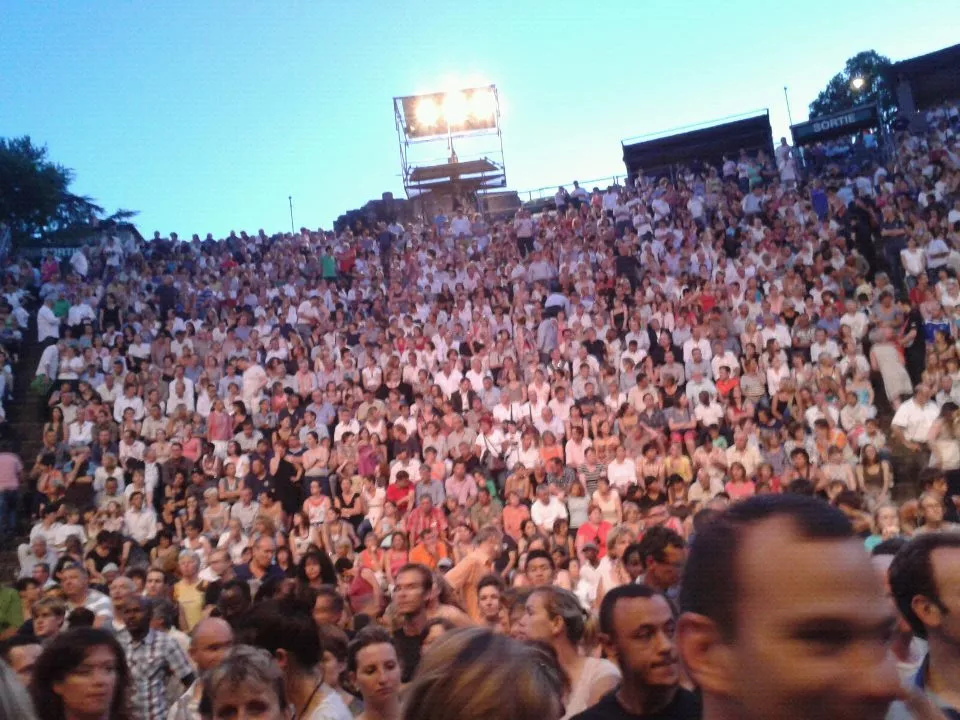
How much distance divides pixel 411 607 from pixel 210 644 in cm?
129

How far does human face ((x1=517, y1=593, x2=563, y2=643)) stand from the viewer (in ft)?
14.0

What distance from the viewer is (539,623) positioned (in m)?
4.29

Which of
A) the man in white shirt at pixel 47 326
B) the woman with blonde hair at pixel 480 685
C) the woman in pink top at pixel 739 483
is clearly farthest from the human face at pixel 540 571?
the man in white shirt at pixel 47 326

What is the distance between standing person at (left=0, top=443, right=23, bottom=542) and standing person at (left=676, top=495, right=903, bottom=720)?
13817mm

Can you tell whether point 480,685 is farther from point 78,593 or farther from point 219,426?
point 219,426

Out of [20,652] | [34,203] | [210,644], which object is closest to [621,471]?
[210,644]

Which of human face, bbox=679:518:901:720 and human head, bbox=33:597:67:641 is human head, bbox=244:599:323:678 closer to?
human head, bbox=33:597:67:641

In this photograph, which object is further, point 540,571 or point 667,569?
point 540,571

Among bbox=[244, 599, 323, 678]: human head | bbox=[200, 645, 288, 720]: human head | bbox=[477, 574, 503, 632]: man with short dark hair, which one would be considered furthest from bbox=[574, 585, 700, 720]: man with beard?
bbox=[477, 574, 503, 632]: man with short dark hair

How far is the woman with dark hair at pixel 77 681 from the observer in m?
3.51

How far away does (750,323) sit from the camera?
13648mm

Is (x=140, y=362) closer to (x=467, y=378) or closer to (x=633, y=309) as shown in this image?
(x=467, y=378)

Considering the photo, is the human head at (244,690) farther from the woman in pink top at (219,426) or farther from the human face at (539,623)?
the woman in pink top at (219,426)

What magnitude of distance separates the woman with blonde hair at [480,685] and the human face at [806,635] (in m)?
0.61
